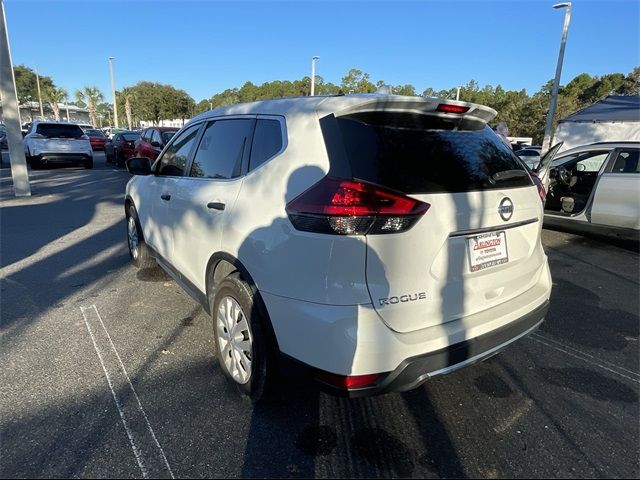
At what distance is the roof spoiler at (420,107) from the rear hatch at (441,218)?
0.01m

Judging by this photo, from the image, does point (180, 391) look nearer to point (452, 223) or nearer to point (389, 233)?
point (389, 233)

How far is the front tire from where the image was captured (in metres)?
2.38

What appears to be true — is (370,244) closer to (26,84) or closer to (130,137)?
(130,137)

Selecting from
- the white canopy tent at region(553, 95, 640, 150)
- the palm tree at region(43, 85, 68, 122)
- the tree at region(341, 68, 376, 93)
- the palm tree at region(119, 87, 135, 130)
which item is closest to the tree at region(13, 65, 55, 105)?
the palm tree at region(43, 85, 68, 122)

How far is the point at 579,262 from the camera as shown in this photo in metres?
5.86

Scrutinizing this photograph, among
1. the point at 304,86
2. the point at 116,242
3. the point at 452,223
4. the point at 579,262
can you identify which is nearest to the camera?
the point at 452,223

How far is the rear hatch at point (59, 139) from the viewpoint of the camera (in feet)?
50.6

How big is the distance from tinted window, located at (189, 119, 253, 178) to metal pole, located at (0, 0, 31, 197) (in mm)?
8756

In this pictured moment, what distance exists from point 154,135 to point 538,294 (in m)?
14.1

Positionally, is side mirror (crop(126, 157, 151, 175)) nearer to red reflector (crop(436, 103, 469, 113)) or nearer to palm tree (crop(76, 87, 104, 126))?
red reflector (crop(436, 103, 469, 113))

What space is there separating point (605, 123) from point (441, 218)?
16117 mm

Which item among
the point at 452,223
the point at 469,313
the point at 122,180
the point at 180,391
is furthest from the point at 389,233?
the point at 122,180

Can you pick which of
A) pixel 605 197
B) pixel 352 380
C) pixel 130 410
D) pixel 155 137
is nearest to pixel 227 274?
pixel 130 410

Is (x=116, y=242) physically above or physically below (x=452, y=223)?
below
